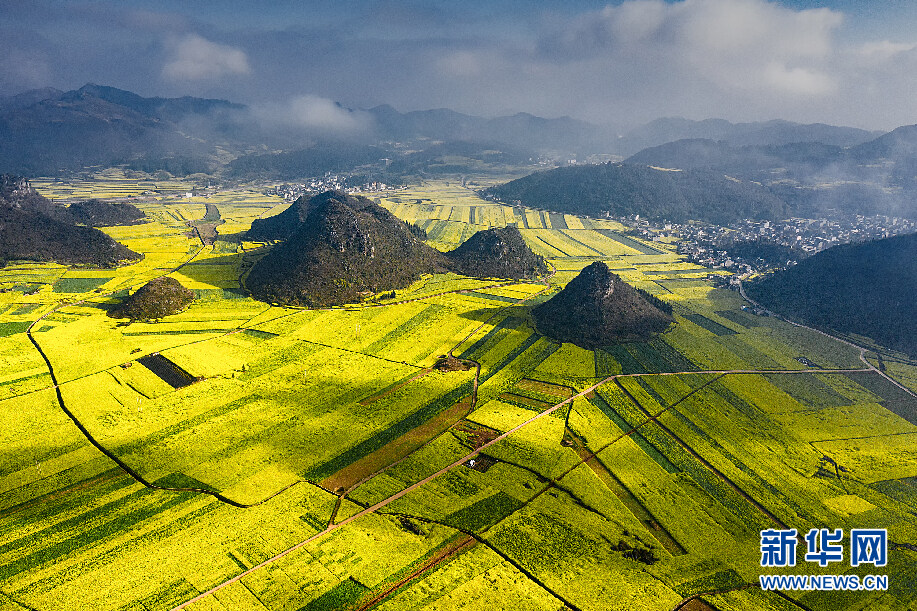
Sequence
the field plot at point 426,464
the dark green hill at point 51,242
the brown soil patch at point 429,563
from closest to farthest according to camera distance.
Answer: the brown soil patch at point 429,563
the field plot at point 426,464
the dark green hill at point 51,242

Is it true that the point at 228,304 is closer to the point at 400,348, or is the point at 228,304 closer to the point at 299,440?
the point at 400,348

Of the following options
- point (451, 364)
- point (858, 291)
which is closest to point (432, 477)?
point (451, 364)

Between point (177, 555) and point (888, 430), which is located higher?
point (177, 555)

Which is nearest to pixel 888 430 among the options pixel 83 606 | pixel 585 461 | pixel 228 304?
pixel 585 461

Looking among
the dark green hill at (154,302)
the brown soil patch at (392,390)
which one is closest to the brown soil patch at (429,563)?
the brown soil patch at (392,390)

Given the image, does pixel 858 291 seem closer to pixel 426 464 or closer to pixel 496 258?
pixel 496 258

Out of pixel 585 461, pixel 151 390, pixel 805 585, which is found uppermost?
pixel 151 390

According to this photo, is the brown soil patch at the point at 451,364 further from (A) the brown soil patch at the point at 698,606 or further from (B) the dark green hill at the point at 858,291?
(B) the dark green hill at the point at 858,291

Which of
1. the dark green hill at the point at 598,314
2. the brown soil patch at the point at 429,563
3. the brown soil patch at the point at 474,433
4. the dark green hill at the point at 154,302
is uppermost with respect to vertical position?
the dark green hill at the point at 154,302
